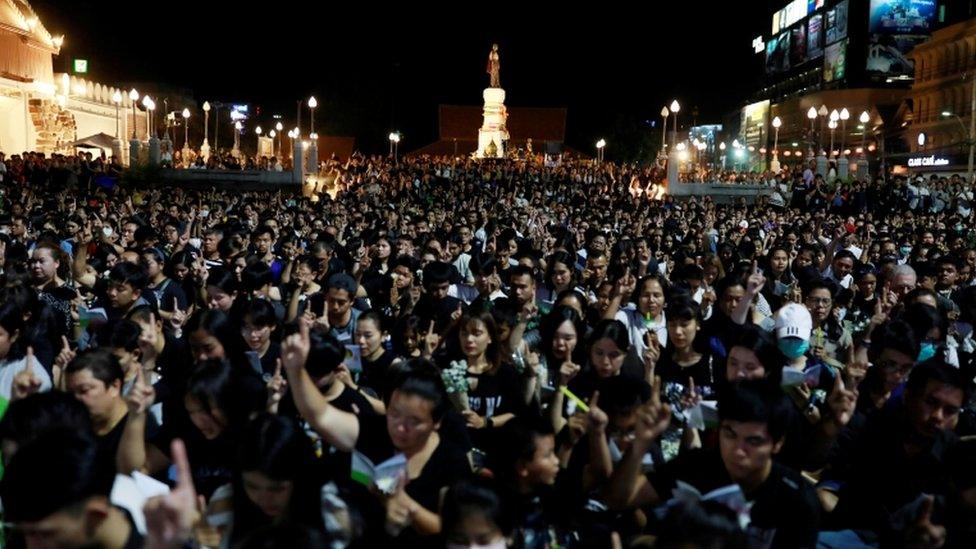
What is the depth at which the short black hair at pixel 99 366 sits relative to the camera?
428 cm

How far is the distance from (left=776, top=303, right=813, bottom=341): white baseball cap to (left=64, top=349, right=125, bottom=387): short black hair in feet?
13.1

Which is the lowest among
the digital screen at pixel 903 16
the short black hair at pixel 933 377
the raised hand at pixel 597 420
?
the raised hand at pixel 597 420

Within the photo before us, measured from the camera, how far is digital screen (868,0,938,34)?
226 feet

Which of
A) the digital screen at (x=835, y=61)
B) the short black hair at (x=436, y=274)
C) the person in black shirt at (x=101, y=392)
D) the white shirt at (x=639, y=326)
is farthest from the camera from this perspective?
the digital screen at (x=835, y=61)

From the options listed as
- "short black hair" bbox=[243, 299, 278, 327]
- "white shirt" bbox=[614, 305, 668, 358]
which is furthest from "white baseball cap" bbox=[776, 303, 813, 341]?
"short black hair" bbox=[243, 299, 278, 327]

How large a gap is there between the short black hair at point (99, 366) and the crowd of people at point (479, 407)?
0.06ft

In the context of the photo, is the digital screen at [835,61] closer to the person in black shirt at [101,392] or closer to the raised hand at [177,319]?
the raised hand at [177,319]

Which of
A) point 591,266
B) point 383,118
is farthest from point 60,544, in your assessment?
point 383,118

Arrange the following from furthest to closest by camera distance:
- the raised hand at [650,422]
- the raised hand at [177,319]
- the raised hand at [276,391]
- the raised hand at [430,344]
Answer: the raised hand at [177,319] → the raised hand at [430,344] → the raised hand at [276,391] → the raised hand at [650,422]

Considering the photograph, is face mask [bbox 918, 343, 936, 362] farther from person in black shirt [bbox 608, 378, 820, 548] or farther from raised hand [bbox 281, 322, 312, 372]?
raised hand [bbox 281, 322, 312, 372]

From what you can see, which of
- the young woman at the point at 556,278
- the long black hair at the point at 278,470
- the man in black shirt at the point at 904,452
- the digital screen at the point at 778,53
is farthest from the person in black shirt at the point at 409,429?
the digital screen at the point at 778,53

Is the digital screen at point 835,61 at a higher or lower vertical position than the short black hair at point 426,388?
higher

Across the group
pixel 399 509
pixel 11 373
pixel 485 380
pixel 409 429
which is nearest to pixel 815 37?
pixel 485 380

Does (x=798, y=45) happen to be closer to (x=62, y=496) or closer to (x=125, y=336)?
(x=125, y=336)
